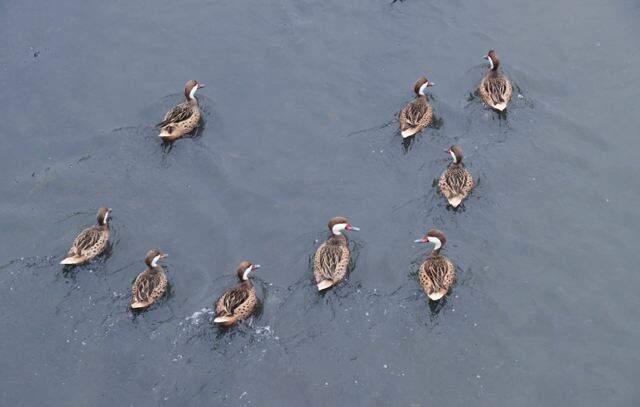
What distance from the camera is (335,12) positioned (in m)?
23.0

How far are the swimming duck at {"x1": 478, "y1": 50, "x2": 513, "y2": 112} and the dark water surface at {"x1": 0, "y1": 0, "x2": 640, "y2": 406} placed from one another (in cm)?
31

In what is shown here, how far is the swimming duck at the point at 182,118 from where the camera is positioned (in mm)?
19422

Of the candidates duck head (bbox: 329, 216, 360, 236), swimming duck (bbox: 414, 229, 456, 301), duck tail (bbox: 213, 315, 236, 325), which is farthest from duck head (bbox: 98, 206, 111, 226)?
swimming duck (bbox: 414, 229, 456, 301)

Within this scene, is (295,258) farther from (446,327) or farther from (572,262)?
(572,262)

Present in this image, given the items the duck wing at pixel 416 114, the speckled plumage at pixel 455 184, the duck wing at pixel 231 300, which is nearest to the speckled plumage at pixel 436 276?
the speckled plumage at pixel 455 184

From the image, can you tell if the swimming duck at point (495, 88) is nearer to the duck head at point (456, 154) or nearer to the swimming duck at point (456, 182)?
the duck head at point (456, 154)

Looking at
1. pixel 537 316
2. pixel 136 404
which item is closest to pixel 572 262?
pixel 537 316

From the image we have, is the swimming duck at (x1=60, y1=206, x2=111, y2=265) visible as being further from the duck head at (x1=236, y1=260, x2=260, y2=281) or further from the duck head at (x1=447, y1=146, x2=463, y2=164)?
the duck head at (x1=447, y1=146, x2=463, y2=164)

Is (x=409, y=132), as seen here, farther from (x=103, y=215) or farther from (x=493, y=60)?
(x=103, y=215)

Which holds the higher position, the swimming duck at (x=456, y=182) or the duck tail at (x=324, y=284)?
the swimming duck at (x=456, y=182)

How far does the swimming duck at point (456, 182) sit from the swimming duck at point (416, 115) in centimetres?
129

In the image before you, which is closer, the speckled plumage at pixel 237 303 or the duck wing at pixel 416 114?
the speckled plumage at pixel 237 303

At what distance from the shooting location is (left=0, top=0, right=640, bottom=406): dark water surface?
50.0 feet

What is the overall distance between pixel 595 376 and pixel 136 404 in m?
8.13
